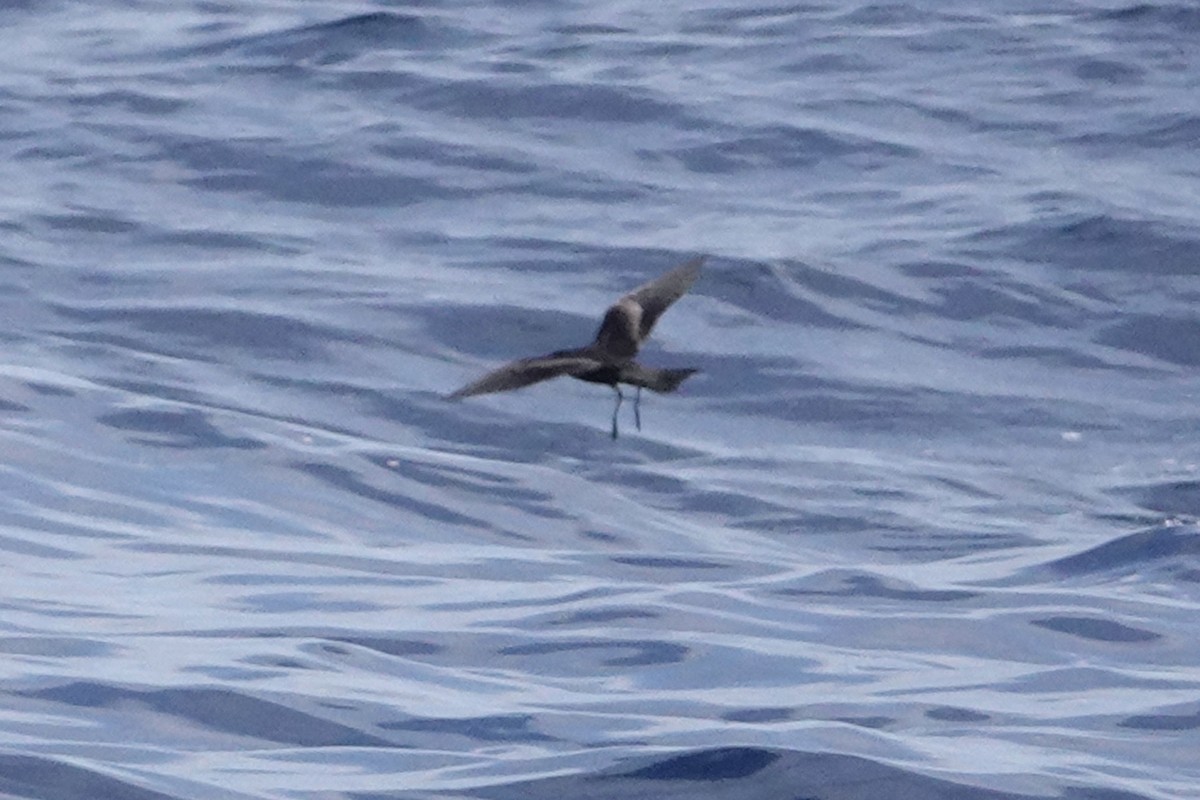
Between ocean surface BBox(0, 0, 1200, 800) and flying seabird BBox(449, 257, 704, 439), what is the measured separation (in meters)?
0.69

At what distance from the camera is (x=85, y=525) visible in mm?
8219

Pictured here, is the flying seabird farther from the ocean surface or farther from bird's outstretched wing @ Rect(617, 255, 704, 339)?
the ocean surface

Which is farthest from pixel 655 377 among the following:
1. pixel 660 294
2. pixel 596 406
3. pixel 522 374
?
pixel 596 406

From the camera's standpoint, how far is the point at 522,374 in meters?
6.26

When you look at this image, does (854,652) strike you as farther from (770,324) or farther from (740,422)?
(770,324)

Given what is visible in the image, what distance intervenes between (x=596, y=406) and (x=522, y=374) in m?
4.63

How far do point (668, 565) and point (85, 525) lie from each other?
5.68 feet

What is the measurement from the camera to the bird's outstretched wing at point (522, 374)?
6.12 metres

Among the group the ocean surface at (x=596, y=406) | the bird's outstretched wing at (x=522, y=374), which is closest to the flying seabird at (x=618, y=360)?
the bird's outstretched wing at (x=522, y=374)

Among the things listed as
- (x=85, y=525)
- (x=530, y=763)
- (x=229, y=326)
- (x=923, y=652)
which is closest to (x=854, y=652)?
(x=923, y=652)

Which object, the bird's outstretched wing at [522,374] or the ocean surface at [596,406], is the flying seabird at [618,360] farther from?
the ocean surface at [596,406]

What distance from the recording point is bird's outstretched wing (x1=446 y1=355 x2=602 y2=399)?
6.12m

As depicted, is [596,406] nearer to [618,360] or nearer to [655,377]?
[618,360]

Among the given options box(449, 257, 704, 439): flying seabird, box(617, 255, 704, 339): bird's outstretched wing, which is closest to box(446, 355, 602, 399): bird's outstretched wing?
box(449, 257, 704, 439): flying seabird
